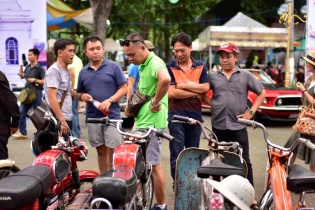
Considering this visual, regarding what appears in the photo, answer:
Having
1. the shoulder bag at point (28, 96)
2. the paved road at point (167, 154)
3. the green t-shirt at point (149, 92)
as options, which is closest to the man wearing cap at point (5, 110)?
the green t-shirt at point (149, 92)

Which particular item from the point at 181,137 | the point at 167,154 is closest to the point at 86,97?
the point at 181,137

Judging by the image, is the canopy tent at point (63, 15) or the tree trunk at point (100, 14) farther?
the canopy tent at point (63, 15)

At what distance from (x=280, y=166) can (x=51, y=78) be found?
325cm

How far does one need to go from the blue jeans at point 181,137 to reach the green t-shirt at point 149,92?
67cm

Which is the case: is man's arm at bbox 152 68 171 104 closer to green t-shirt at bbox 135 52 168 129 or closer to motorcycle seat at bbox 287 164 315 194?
green t-shirt at bbox 135 52 168 129

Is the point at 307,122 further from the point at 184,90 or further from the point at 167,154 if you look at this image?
the point at 167,154

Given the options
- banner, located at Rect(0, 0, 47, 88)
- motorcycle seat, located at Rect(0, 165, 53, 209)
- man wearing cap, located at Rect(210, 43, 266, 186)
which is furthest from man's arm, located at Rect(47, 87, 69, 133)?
banner, located at Rect(0, 0, 47, 88)

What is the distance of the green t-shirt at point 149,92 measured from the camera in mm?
6051

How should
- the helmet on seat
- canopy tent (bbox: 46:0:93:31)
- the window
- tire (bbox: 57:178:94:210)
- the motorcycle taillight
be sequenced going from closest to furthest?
1. the motorcycle taillight
2. tire (bbox: 57:178:94:210)
3. the helmet on seat
4. the window
5. canopy tent (bbox: 46:0:93:31)

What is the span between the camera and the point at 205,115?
1762 centimetres

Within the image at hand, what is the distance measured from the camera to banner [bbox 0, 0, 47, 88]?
15.0 meters

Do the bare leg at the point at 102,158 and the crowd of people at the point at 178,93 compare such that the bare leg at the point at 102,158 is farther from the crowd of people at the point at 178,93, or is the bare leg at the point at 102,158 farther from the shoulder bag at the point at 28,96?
the shoulder bag at the point at 28,96

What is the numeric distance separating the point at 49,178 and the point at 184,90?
8.27 ft

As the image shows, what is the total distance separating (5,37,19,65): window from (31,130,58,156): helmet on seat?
9.46m
